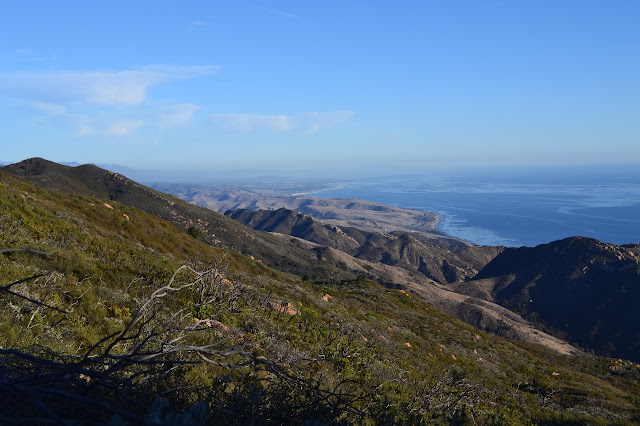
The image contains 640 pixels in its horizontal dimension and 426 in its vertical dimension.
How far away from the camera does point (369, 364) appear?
9.81 metres

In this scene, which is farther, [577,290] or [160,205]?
[577,290]

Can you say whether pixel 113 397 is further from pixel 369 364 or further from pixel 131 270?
pixel 131 270

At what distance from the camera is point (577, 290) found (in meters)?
101

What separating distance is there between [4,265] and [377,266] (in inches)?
4332

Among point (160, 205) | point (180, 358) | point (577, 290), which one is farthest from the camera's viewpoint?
point (577, 290)

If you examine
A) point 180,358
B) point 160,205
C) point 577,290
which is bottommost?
point 577,290

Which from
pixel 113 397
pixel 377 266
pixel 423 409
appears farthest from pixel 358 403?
pixel 377 266

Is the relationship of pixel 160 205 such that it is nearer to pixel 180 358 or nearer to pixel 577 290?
pixel 180 358

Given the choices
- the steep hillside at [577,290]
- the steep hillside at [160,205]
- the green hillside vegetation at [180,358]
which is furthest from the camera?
the steep hillside at [160,205]

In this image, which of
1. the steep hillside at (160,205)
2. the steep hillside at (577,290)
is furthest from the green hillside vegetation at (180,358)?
the steep hillside at (577,290)

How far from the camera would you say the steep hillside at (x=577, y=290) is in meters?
81.1

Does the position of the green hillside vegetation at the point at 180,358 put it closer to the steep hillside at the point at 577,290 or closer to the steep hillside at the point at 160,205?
the steep hillside at the point at 160,205

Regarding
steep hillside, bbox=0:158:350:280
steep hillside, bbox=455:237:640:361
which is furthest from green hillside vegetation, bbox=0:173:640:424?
steep hillside, bbox=455:237:640:361

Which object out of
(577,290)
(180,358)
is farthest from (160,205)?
(577,290)
